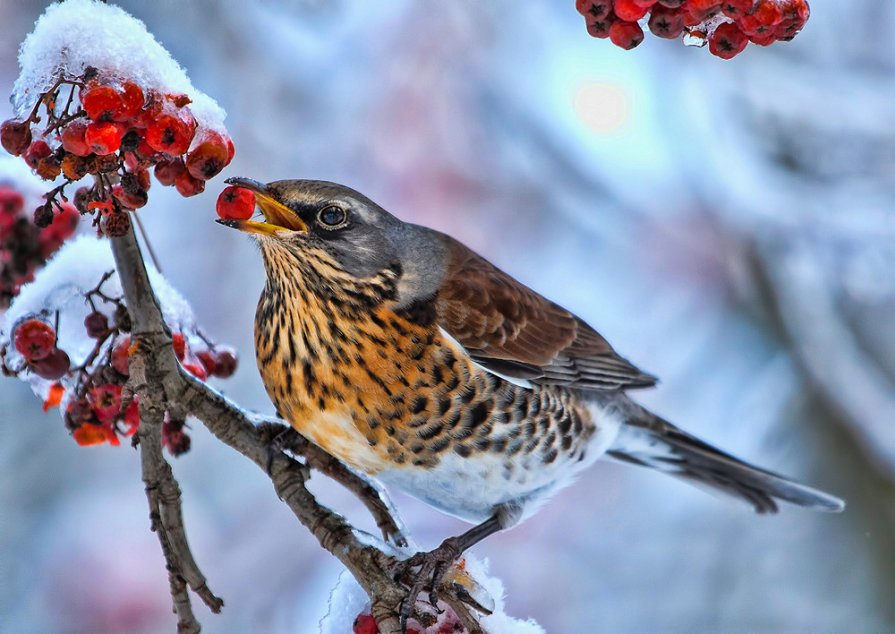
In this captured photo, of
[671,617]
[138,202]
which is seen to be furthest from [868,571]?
[138,202]

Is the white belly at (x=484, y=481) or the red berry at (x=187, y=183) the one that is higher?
the white belly at (x=484, y=481)

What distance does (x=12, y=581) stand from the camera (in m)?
3.30

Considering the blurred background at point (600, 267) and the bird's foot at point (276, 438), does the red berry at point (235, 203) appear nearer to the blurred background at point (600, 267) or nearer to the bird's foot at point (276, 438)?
the bird's foot at point (276, 438)

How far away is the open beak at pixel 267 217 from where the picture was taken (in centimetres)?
173

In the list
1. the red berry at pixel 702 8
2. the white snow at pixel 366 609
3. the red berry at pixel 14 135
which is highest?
the red berry at pixel 702 8

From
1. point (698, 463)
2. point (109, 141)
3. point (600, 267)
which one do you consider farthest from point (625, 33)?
point (600, 267)

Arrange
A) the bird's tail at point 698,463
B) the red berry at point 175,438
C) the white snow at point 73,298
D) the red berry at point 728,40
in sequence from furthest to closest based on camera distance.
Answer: the bird's tail at point 698,463 → the red berry at point 175,438 → the white snow at point 73,298 → the red berry at point 728,40

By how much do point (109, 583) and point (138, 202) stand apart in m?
2.41

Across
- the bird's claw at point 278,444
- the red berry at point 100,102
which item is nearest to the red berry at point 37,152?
the red berry at point 100,102

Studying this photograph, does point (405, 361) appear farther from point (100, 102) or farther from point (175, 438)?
point (100, 102)

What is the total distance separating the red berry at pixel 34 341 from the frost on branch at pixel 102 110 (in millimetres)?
297

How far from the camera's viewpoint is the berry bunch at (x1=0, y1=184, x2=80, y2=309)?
1824 mm

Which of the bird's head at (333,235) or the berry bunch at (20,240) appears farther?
the bird's head at (333,235)

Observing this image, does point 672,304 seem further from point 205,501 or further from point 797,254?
point 205,501
